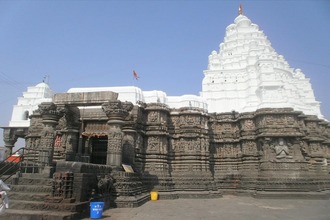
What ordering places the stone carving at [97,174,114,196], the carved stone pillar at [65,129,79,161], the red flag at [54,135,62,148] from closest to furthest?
the stone carving at [97,174,114,196]
the carved stone pillar at [65,129,79,161]
the red flag at [54,135,62,148]

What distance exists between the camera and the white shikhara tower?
25.1 m

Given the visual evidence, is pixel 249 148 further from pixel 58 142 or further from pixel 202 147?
pixel 58 142

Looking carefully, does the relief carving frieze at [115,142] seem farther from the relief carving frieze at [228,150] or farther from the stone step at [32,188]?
the relief carving frieze at [228,150]

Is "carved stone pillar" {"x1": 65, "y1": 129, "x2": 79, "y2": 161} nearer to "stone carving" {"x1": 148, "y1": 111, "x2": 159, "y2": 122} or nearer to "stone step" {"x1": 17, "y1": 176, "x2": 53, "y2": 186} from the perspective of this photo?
"stone carving" {"x1": 148, "y1": 111, "x2": 159, "y2": 122}

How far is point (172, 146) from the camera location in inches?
726

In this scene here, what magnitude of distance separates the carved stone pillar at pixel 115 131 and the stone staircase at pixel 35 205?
11.5ft

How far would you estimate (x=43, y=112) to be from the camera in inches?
529

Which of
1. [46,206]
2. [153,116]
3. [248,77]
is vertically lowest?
[46,206]

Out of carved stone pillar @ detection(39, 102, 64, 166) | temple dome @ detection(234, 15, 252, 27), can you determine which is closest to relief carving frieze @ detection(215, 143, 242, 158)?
carved stone pillar @ detection(39, 102, 64, 166)

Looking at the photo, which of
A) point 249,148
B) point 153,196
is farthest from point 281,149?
point 153,196

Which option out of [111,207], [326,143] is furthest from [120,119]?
[326,143]

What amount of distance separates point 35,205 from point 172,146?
11.7 meters

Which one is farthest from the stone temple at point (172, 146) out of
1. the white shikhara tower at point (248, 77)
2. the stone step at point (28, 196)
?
the white shikhara tower at point (248, 77)

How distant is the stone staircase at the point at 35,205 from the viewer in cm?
711
